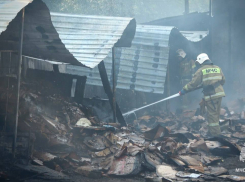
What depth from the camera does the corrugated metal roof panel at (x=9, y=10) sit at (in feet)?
14.4

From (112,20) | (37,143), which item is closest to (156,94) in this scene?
(112,20)

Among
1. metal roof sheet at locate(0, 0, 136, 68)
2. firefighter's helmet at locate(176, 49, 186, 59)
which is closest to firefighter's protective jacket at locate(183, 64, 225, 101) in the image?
metal roof sheet at locate(0, 0, 136, 68)

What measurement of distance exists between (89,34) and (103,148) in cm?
274

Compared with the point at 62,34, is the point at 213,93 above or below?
below

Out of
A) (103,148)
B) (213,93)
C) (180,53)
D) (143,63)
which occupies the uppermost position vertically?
(180,53)

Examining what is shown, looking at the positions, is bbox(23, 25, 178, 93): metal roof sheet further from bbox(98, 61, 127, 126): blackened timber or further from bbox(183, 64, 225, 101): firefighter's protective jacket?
bbox(98, 61, 127, 126): blackened timber

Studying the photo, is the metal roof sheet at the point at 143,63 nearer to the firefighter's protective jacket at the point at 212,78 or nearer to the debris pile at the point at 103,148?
the firefighter's protective jacket at the point at 212,78

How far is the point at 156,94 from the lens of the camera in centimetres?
1221

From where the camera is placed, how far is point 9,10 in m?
4.68

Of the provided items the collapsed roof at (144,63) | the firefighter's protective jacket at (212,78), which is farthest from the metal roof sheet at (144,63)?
the firefighter's protective jacket at (212,78)

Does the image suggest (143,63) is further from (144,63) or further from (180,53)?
(180,53)

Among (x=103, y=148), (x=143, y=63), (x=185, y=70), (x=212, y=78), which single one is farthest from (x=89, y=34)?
(x=185, y=70)

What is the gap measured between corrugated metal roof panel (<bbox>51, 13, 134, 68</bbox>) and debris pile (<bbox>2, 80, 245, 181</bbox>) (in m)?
1.32

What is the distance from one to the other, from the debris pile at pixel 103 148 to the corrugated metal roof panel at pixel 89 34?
1322 mm
